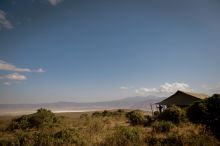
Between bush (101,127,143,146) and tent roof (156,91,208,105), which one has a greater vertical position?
tent roof (156,91,208,105)

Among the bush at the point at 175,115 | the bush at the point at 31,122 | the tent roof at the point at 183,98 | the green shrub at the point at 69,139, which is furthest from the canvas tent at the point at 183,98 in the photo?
the green shrub at the point at 69,139

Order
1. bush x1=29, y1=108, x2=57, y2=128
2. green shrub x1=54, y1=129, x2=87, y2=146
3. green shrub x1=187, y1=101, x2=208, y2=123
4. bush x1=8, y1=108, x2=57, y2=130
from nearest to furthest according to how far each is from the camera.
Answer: green shrub x1=54, y1=129, x2=87, y2=146, green shrub x1=187, y1=101, x2=208, y2=123, bush x1=8, y1=108, x2=57, y2=130, bush x1=29, y1=108, x2=57, y2=128

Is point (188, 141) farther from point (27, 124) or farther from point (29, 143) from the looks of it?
point (27, 124)

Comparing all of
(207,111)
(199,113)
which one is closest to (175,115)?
(199,113)

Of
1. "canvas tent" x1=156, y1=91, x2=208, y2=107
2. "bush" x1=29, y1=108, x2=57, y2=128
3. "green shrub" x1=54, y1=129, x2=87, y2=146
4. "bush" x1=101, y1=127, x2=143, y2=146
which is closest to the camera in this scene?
"bush" x1=101, y1=127, x2=143, y2=146

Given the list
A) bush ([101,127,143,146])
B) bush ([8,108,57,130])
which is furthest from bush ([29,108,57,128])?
bush ([101,127,143,146])

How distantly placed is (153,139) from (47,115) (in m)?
11.8

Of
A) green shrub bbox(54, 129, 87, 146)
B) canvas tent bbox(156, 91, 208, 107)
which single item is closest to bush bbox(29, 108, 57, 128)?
green shrub bbox(54, 129, 87, 146)

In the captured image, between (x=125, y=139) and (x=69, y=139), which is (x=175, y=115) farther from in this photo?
(x=69, y=139)

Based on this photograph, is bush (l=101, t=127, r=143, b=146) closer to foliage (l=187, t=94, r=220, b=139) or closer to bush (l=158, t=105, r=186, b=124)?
foliage (l=187, t=94, r=220, b=139)

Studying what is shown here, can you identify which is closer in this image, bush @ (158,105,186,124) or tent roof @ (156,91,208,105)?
bush @ (158,105,186,124)

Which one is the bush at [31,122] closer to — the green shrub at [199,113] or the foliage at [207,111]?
the green shrub at [199,113]

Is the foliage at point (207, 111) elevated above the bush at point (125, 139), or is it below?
above

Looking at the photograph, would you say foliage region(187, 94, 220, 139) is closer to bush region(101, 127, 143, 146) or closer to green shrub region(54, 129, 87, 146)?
bush region(101, 127, 143, 146)
